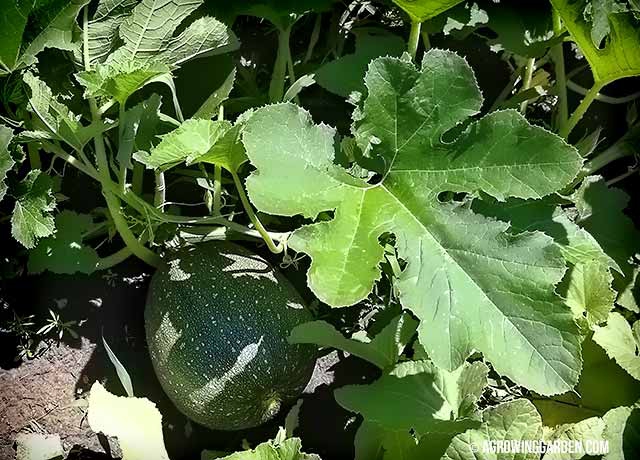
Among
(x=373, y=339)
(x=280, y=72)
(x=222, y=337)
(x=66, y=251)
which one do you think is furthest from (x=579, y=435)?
(x=66, y=251)

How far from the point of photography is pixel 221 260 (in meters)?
1.72

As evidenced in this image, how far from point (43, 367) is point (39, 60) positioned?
631 mm

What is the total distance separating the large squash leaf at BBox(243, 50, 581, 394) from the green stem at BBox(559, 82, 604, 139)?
0.24 metres

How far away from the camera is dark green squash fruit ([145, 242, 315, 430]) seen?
1.66m

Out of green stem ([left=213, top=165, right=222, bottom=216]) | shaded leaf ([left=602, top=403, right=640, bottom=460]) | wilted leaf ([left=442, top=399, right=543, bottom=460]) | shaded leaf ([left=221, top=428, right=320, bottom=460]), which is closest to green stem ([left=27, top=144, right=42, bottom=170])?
green stem ([left=213, top=165, right=222, bottom=216])

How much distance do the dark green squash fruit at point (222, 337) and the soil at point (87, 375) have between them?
13 cm

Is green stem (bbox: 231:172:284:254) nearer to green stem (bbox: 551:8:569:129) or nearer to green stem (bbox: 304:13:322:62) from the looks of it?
green stem (bbox: 304:13:322:62)

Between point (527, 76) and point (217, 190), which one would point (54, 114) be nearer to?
point (217, 190)

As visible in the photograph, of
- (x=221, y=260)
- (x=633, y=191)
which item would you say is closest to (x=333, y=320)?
(x=221, y=260)

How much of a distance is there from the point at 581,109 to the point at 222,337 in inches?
31.5

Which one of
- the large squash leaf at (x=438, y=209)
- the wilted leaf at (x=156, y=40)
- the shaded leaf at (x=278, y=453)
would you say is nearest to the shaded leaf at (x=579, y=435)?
the large squash leaf at (x=438, y=209)

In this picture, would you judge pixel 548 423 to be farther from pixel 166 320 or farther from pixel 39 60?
pixel 39 60

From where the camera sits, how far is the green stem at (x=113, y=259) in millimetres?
1774

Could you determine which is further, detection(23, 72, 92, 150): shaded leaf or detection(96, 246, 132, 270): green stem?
detection(96, 246, 132, 270): green stem
